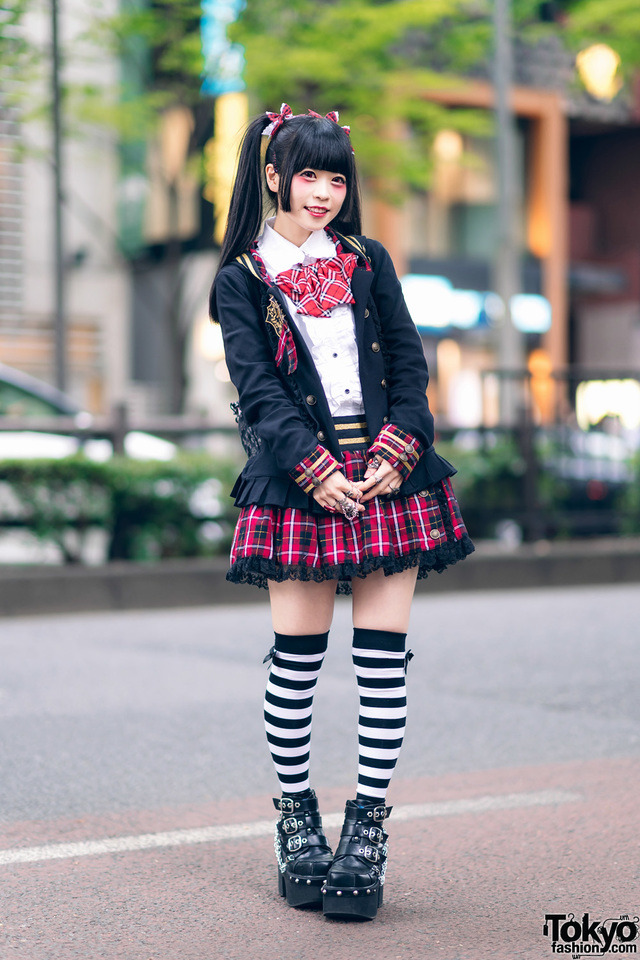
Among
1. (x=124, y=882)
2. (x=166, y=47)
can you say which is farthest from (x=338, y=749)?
(x=166, y=47)

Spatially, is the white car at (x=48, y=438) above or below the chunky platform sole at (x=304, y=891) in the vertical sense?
above

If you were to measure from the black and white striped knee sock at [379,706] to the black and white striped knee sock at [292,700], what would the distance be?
0.11m

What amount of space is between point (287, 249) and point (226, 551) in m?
6.97

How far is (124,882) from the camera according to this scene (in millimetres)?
3242

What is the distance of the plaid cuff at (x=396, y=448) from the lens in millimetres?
2932

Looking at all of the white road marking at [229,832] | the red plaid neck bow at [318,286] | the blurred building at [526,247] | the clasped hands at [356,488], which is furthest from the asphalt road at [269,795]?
the blurred building at [526,247]

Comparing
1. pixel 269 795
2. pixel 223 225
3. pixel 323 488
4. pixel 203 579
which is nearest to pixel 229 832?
pixel 269 795

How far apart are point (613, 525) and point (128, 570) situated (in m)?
4.56

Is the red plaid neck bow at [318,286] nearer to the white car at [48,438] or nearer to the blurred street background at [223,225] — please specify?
the blurred street background at [223,225]

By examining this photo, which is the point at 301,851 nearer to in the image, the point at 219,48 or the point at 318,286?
the point at 318,286

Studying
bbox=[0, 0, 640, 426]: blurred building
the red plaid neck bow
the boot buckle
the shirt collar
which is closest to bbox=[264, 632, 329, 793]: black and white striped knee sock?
the boot buckle

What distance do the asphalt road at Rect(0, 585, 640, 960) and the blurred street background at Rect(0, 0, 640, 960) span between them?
0.05 ft

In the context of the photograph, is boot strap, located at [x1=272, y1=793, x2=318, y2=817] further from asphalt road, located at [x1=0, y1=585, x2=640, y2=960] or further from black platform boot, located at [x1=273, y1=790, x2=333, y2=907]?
asphalt road, located at [x1=0, y1=585, x2=640, y2=960]

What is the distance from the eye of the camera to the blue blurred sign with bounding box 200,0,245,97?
1527 centimetres
